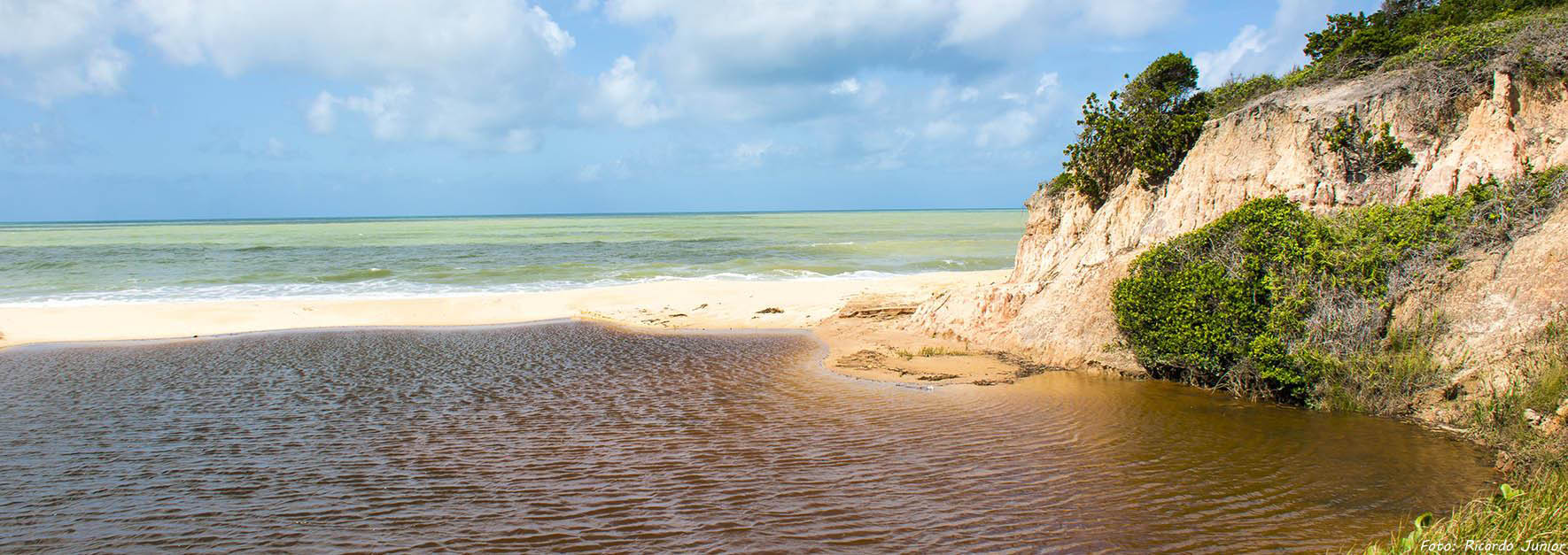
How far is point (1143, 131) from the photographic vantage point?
15328 mm

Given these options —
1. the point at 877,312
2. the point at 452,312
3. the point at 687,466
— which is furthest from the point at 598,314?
the point at 687,466

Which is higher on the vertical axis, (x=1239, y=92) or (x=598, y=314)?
(x=1239, y=92)

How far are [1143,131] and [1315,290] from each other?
20.4 feet

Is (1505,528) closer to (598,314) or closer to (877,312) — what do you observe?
(877,312)

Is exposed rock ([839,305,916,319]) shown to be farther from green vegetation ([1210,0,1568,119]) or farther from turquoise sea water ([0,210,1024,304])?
turquoise sea water ([0,210,1024,304])

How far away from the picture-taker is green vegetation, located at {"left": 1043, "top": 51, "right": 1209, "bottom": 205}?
14758mm

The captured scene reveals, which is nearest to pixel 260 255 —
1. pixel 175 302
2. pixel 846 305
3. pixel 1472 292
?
pixel 175 302

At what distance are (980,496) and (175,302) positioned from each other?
24.7m

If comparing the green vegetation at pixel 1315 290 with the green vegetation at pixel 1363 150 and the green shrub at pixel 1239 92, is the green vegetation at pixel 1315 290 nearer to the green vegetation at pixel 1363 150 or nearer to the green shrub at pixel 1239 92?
the green vegetation at pixel 1363 150

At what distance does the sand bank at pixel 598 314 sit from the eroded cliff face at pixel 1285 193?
3.60ft

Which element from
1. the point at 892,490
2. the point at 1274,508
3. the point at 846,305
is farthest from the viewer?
the point at 846,305

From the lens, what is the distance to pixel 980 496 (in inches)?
274

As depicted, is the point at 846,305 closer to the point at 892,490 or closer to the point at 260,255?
the point at 892,490

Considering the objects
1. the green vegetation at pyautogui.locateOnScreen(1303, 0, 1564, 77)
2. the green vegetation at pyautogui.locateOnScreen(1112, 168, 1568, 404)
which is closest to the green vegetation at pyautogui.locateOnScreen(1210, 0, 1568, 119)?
the green vegetation at pyautogui.locateOnScreen(1303, 0, 1564, 77)
